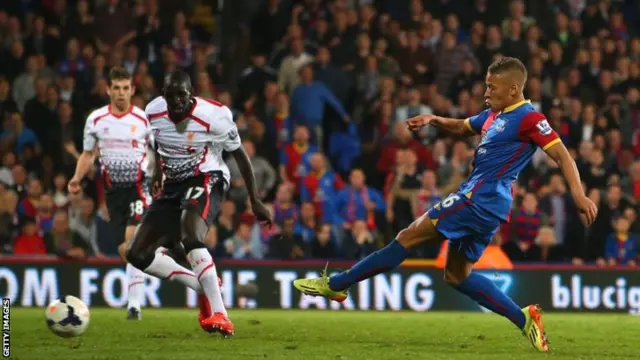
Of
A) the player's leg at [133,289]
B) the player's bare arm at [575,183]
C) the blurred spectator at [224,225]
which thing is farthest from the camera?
the blurred spectator at [224,225]

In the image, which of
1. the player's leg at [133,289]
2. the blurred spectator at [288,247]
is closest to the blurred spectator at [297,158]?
the blurred spectator at [288,247]

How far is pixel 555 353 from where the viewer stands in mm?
10188

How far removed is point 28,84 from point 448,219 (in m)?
11.8

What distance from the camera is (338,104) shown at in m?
20.0

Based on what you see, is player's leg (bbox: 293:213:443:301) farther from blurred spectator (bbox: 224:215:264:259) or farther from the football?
blurred spectator (bbox: 224:215:264:259)

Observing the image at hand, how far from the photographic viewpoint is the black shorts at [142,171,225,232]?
11.3 meters

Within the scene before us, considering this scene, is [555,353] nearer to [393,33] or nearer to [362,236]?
[362,236]

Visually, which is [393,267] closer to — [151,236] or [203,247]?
[203,247]

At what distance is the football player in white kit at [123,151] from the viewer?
13719 mm

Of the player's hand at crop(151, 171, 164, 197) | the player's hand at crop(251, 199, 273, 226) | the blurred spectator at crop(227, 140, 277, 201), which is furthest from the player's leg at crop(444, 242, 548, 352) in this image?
the blurred spectator at crop(227, 140, 277, 201)

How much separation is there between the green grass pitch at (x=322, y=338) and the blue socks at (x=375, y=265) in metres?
0.52

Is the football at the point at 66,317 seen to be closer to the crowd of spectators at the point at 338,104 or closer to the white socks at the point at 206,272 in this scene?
the white socks at the point at 206,272

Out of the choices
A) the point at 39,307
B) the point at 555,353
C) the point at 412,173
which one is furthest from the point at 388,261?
the point at 412,173

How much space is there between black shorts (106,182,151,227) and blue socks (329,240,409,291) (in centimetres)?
377
